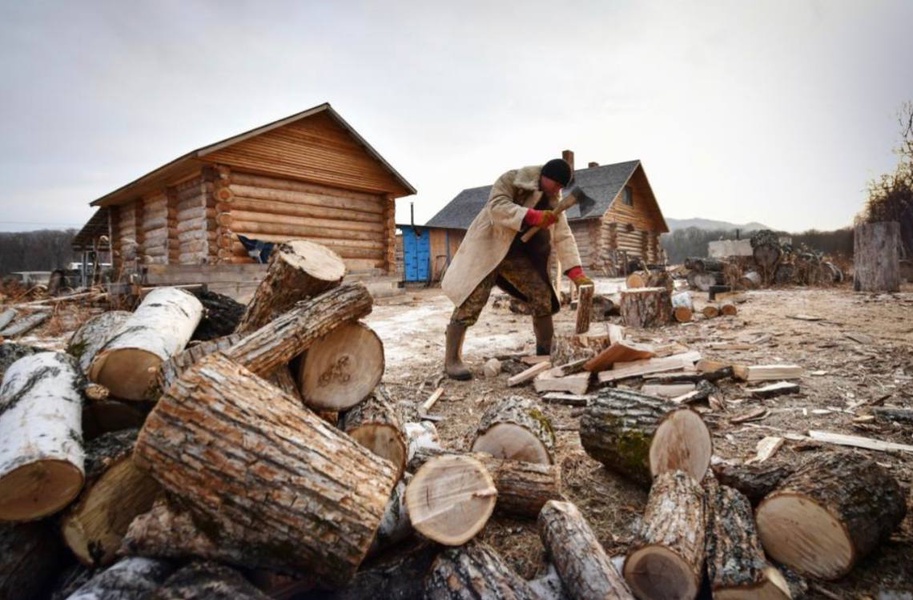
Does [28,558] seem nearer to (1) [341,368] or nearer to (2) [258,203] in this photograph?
(1) [341,368]

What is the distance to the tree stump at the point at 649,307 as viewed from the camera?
7.05m

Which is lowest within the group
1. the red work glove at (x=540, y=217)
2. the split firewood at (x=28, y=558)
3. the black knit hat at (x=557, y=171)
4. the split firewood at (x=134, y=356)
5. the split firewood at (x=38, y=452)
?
the split firewood at (x=28, y=558)

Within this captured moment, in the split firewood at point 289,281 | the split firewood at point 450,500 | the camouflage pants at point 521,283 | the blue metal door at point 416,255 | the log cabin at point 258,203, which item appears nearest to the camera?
the split firewood at point 450,500

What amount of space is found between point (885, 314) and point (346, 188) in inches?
447

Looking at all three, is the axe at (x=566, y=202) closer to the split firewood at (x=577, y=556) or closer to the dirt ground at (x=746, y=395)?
the dirt ground at (x=746, y=395)

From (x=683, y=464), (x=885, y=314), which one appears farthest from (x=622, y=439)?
(x=885, y=314)

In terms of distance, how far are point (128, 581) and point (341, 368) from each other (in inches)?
44.0

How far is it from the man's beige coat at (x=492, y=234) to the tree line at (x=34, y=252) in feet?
131

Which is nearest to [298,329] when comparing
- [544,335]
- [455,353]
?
[455,353]

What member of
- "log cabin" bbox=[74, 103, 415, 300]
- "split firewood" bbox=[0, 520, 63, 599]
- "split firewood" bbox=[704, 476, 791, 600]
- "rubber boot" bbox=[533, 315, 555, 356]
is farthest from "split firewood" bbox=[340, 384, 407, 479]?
"log cabin" bbox=[74, 103, 415, 300]

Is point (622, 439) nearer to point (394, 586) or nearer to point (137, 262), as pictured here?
point (394, 586)

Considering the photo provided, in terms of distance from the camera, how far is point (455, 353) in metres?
4.53

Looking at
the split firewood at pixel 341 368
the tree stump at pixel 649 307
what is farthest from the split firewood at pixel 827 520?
the tree stump at pixel 649 307

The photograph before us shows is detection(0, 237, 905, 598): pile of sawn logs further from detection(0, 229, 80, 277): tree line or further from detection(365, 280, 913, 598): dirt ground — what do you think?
detection(0, 229, 80, 277): tree line
